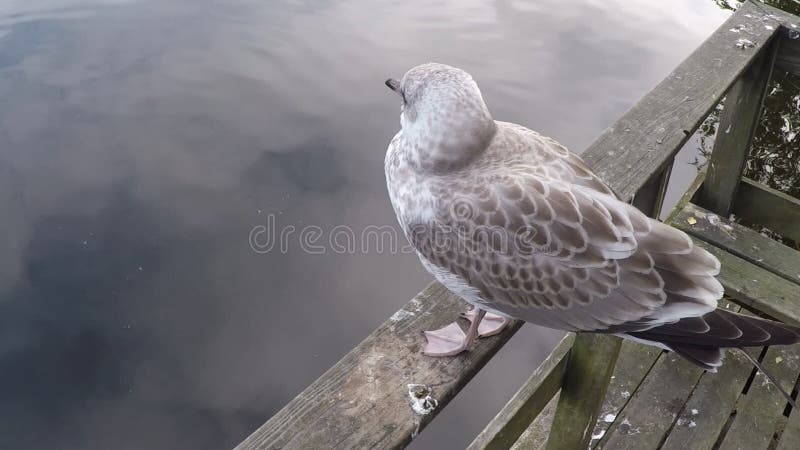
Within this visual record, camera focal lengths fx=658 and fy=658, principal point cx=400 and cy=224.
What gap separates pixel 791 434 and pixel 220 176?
4.39 meters

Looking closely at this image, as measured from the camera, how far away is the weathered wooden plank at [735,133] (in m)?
3.07

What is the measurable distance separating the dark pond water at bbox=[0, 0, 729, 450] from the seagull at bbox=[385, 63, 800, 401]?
9.27ft

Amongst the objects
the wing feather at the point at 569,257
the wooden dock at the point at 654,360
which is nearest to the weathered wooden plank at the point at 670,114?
the wooden dock at the point at 654,360

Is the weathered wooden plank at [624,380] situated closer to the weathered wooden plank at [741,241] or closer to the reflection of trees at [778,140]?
the weathered wooden plank at [741,241]

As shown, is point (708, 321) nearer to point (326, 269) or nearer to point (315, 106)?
point (326, 269)

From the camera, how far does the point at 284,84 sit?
6.48 m

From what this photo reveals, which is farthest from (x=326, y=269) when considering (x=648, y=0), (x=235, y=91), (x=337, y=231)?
(x=648, y=0)

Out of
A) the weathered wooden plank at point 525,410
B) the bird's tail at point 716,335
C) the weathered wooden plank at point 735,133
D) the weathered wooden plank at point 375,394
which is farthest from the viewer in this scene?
the weathered wooden plank at point 735,133

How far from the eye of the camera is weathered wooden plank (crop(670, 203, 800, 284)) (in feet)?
10.1

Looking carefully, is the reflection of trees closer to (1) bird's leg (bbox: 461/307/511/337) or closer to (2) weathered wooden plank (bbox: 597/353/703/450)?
(2) weathered wooden plank (bbox: 597/353/703/450)

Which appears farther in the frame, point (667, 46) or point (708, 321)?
point (667, 46)

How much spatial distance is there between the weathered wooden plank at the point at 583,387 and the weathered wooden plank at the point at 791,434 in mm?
1024

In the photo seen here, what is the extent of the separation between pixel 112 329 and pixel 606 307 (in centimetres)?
374

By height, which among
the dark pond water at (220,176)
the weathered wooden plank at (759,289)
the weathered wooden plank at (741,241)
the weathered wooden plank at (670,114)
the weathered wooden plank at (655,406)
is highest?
the weathered wooden plank at (670,114)
